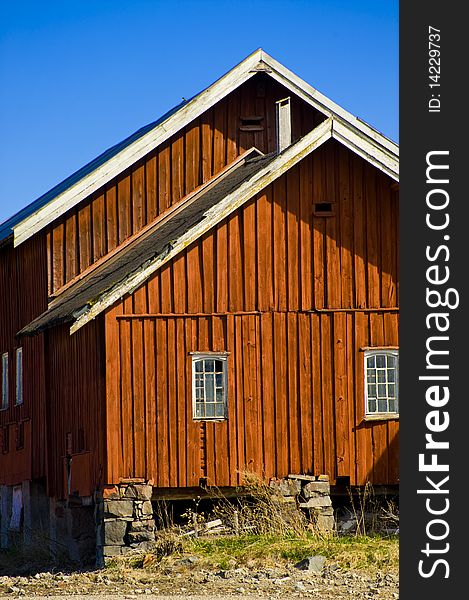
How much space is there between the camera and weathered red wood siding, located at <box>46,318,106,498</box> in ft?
73.3

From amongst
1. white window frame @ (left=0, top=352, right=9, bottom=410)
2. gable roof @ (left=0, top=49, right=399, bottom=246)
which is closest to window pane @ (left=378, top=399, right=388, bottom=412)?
gable roof @ (left=0, top=49, right=399, bottom=246)

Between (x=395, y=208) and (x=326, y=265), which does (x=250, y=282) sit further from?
(x=395, y=208)

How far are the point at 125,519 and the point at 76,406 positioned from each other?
10.8ft

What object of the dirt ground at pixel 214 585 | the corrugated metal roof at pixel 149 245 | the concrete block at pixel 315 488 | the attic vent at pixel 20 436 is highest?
the corrugated metal roof at pixel 149 245

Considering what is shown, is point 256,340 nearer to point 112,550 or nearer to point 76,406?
point 76,406

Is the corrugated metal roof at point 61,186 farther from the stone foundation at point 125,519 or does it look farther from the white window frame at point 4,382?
the stone foundation at point 125,519

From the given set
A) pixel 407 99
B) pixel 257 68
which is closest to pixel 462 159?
pixel 407 99

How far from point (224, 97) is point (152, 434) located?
27.9 ft

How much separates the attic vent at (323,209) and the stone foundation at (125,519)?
212 inches

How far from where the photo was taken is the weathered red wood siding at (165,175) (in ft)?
87.6

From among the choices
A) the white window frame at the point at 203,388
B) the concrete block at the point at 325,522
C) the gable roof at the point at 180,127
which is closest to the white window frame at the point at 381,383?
the concrete block at the point at 325,522

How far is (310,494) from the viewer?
22.1m

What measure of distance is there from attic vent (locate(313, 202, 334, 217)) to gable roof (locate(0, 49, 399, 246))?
3.90 meters

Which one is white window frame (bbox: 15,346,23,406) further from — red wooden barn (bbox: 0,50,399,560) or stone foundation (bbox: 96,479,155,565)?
stone foundation (bbox: 96,479,155,565)
